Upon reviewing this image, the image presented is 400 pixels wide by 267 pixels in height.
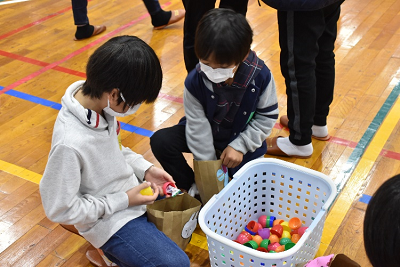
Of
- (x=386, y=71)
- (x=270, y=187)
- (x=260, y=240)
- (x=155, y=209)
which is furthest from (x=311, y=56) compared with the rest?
(x=386, y=71)

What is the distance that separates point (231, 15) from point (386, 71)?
173 centimetres

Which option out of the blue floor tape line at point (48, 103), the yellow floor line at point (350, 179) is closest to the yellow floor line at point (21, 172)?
the yellow floor line at point (350, 179)

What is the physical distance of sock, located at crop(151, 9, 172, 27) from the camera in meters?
3.78

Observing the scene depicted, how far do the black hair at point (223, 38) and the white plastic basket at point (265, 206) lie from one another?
0.45 meters

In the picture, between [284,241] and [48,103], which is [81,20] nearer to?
[48,103]

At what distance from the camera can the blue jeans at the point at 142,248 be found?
154cm

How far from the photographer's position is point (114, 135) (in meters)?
1.61

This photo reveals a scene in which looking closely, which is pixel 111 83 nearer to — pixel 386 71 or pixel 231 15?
pixel 231 15

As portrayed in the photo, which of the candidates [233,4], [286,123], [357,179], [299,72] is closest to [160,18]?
[233,4]

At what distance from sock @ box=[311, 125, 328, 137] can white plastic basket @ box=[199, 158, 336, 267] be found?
2.02ft

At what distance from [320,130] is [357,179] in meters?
0.36

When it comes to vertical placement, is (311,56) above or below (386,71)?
above

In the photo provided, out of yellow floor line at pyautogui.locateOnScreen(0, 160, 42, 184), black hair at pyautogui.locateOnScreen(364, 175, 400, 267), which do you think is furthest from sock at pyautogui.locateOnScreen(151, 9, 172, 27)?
black hair at pyautogui.locateOnScreen(364, 175, 400, 267)

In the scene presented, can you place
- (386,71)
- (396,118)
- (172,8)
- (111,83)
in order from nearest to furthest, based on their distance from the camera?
(111,83) → (396,118) → (386,71) → (172,8)
